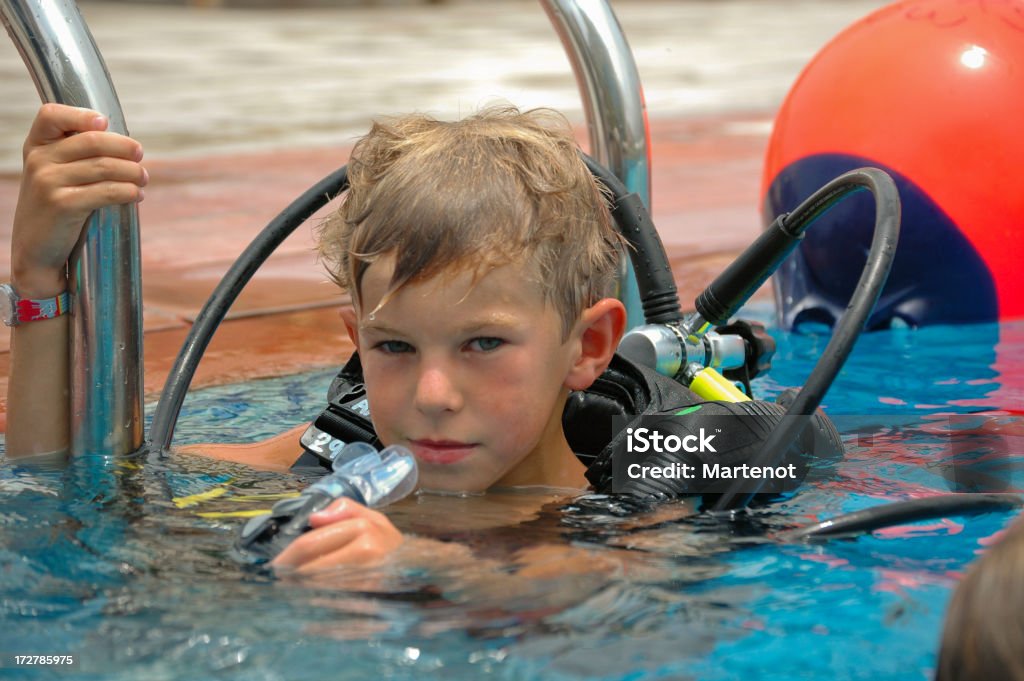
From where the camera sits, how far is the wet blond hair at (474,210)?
7.43 feet

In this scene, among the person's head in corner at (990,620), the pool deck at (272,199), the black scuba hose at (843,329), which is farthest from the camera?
the pool deck at (272,199)

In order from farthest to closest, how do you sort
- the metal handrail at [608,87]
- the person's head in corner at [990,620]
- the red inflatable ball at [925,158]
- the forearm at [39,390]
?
the red inflatable ball at [925,158] < the metal handrail at [608,87] < the forearm at [39,390] < the person's head in corner at [990,620]

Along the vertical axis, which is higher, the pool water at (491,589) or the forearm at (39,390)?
the forearm at (39,390)

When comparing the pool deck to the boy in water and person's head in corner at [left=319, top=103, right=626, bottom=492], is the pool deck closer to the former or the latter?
the boy in water

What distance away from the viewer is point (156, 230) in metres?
6.27

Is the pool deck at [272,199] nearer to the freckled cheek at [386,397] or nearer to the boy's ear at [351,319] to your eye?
the boy's ear at [351,319]

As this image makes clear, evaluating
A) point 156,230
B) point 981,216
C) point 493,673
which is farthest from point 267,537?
point 156,230

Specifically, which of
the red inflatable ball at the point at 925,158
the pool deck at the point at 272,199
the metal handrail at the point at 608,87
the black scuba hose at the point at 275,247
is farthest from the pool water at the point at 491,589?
the red inflatable ball at the point at 925,158

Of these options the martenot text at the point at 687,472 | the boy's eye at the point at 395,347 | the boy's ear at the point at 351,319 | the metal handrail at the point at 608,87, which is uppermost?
the metal handrail at the point at 608,87

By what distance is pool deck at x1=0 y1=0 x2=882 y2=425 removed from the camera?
4371 millimetres

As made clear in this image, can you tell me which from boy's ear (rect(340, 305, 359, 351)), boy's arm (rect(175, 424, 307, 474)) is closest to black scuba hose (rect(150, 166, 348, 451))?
boy's arm (rect(175, 424, 307, 474))

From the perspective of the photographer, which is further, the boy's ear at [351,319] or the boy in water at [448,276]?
the boy's ear at [351,319]

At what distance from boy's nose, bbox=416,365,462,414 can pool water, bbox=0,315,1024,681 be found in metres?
0.19

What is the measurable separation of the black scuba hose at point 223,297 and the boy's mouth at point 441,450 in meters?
0.70
